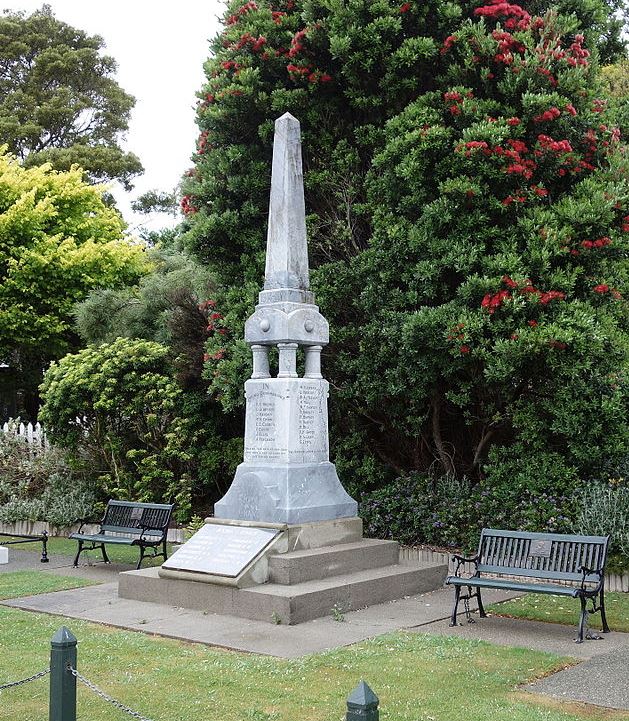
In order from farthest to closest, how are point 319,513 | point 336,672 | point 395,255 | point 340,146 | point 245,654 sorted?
point 340,146 → point 395,255 → point 319,513 → point 245,654 → point 336,672

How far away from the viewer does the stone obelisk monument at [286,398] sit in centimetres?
1029

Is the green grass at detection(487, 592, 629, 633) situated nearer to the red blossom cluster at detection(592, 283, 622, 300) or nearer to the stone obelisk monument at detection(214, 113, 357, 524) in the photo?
the stone obelisk monument at detection(214, 113, 357, 524)

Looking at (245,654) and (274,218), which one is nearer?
(245,654)

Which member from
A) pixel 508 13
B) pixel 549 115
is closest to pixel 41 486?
pixel 549 115

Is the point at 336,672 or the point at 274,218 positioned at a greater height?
the point at 274,218

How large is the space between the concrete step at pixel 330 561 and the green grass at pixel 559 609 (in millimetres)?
1502

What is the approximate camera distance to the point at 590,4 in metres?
13.5

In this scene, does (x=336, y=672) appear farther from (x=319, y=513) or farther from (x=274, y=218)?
(x=274, y=218)

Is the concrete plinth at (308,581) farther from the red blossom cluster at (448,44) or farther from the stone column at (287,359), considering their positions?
the red blossom cluster at (448,44)

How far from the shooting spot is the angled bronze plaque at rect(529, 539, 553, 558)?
9102 mm

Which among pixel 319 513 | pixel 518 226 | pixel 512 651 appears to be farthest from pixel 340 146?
pixel 512 651

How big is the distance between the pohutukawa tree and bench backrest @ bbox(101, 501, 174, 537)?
2.12 metres

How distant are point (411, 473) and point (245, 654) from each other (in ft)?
21.7

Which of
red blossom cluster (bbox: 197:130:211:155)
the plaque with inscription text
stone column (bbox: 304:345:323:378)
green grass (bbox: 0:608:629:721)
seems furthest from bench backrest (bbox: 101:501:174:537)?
red blossom cluster (bbox: 197:130:211:155)
